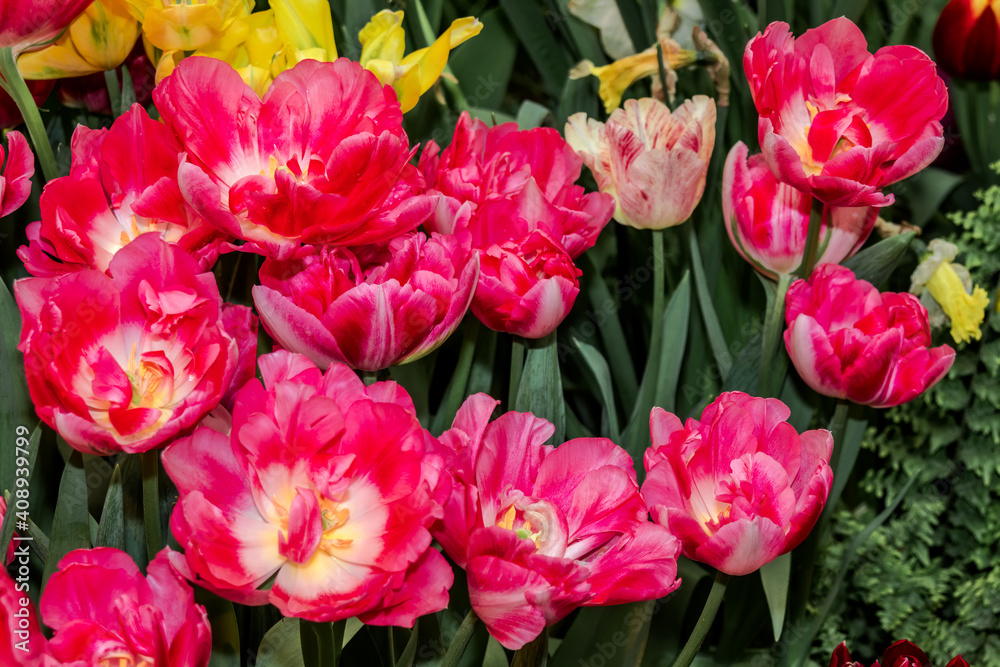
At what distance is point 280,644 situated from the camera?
0.41 metres

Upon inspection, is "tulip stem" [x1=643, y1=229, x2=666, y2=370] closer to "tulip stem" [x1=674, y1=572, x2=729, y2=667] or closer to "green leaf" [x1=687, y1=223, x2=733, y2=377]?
"green leaf" [x1=687, y1=223, x2=733, y2=377]

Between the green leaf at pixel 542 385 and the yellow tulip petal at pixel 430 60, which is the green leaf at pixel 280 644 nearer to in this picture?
the green leaf at pixel 542 385

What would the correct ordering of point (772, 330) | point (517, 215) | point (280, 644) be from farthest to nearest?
point (772, 330), point (517, 215), point (280, 644)

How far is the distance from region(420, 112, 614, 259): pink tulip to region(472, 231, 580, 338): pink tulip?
0.04ft

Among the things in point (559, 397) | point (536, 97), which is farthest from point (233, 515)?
point (536, 97)

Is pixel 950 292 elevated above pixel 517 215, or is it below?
below

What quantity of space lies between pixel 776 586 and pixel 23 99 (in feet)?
1.82

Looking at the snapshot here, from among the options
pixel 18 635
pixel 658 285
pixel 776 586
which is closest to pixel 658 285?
pixel 658 285

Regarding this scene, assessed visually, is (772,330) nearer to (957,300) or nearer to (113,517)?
(957,300)

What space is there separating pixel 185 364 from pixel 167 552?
8 centimetres

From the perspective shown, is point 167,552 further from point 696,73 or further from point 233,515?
point 696,73

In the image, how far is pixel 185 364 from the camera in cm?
37

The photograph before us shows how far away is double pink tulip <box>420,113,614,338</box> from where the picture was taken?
50 centimetres

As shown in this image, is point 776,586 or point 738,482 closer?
point 738,482
